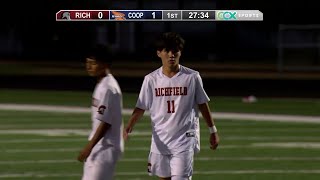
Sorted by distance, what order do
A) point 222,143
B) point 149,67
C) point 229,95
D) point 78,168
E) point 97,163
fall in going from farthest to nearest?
point 149,67 → point 229,95 → point 222,143 → point 78,168 → point 97,163

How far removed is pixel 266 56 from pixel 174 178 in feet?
193

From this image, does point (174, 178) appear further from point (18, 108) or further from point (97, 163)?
point (18, 108)

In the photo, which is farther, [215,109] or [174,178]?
[215,109]

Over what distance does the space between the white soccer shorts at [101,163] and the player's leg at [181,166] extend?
942mm

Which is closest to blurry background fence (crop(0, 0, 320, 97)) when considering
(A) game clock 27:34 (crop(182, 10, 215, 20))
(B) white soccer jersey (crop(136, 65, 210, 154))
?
(A) game clock 27:34 (crop(182, 10, 215, 20))

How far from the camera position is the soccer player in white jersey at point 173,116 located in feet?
28.9

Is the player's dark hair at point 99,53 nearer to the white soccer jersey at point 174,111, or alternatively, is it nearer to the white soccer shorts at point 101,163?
the white soccer shorts at point 101,163

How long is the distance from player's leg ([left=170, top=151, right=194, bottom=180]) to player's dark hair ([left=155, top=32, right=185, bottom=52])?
1.06 meters

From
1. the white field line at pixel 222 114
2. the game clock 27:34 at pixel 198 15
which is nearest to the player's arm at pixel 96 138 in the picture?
the game clock 27:34 at pixel 198 15

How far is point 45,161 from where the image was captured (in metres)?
14.5

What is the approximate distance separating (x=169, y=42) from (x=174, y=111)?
0.70 m

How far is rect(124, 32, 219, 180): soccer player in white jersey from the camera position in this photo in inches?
346

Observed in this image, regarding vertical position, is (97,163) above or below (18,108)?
above

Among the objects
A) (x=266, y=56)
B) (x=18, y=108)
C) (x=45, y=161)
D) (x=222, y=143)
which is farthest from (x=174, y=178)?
(x=266, y=56)
